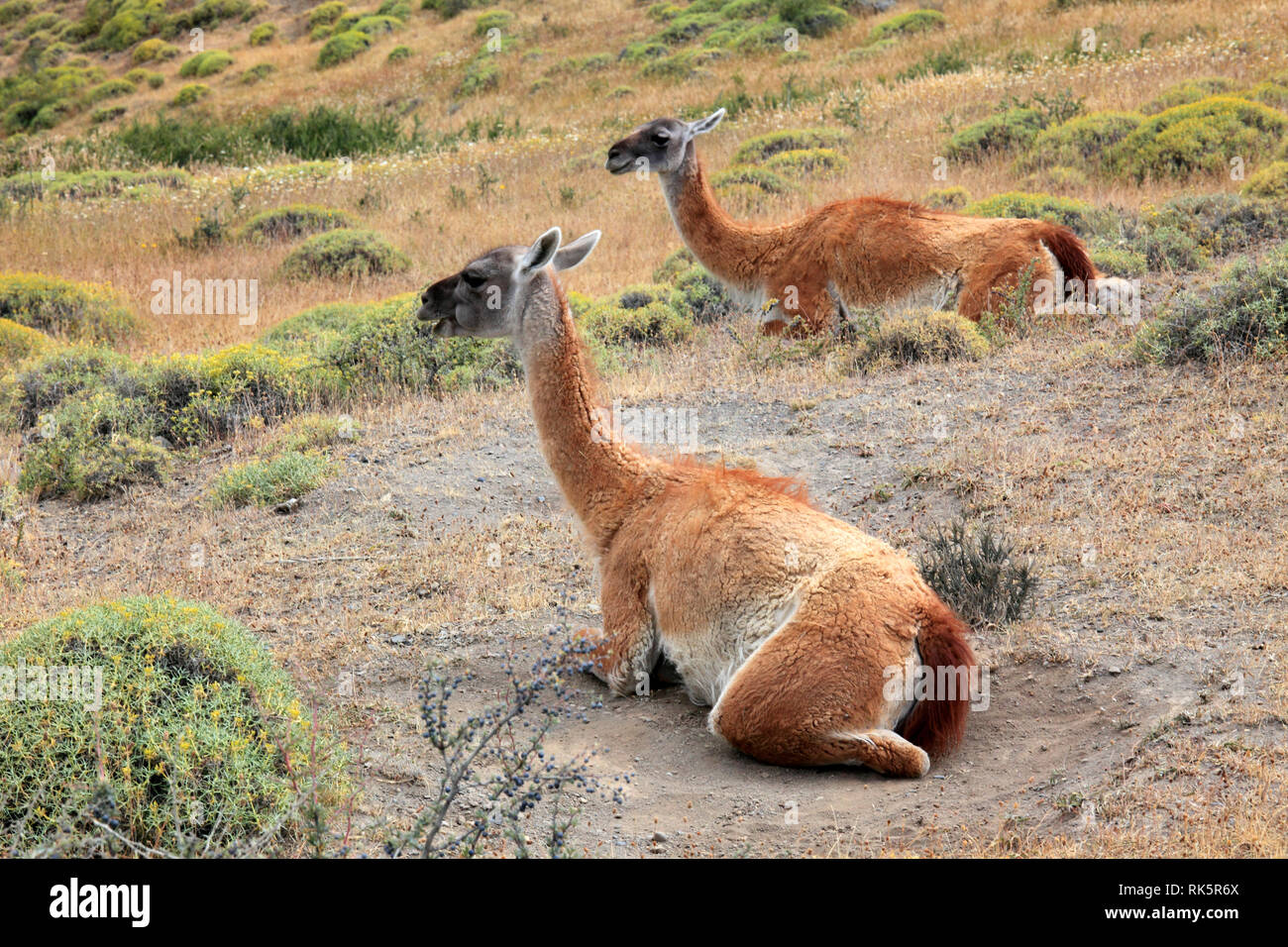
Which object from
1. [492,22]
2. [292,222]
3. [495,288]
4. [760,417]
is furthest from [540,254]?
[492,22]

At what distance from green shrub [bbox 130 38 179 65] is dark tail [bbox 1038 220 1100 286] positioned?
48.2 meters

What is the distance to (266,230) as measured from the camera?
65.1ft

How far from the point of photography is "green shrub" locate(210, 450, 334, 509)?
367 inches

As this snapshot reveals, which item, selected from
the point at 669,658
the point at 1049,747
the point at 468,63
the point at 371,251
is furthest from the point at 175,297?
the point at 468,63

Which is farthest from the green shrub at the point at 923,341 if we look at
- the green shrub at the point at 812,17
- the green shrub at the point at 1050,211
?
the green shrub at the point at 812,17

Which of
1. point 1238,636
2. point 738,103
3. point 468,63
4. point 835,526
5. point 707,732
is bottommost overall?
point 707,732

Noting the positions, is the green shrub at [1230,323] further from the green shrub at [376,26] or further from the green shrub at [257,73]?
the green shrub at [376,26]

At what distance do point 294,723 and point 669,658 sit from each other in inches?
71.5

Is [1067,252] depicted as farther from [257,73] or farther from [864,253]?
[257,73]

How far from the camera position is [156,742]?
4785 mm

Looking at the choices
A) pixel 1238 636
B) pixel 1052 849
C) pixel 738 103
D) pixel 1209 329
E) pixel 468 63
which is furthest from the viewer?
pixel 468 63

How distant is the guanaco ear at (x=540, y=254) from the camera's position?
6480mm

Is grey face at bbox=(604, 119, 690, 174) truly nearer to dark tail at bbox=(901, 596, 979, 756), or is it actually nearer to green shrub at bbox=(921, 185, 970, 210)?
green shrub at bbox=(921, 185, 970, 210)

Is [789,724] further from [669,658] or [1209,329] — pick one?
[1209,329]
